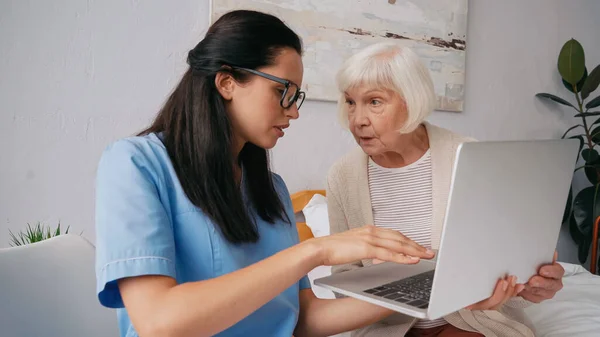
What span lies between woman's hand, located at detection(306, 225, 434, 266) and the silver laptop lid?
8 cm

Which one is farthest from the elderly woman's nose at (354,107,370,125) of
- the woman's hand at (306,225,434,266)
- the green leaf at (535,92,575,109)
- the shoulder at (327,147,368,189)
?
the green leaf at (535,92,575,109)

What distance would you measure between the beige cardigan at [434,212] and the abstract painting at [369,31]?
96cm

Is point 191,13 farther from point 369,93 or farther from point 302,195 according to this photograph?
point 369,93

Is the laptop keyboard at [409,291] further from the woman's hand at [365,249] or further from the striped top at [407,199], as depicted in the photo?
the striped top at [407,199]

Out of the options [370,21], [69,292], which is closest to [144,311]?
[69,292]

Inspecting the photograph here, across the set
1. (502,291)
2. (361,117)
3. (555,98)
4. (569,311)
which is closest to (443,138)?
(361,117)

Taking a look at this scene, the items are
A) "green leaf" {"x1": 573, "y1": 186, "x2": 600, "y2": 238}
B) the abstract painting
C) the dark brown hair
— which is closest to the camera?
the dark brown hair

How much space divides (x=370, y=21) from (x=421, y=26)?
13.8 inches

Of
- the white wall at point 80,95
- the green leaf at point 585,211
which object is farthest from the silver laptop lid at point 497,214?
the green leaf at point 585,211

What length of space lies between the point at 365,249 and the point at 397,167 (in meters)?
0.75

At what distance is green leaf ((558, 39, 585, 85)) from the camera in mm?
3035

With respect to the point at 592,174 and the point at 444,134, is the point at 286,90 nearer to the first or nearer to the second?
the point at 444,134

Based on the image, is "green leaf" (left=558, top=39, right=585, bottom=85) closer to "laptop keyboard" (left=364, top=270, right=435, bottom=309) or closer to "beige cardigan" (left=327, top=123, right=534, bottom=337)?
"beige cardigan" (left=327, top=123, right=534, bottom=337)

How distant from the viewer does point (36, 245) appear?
89 cm
